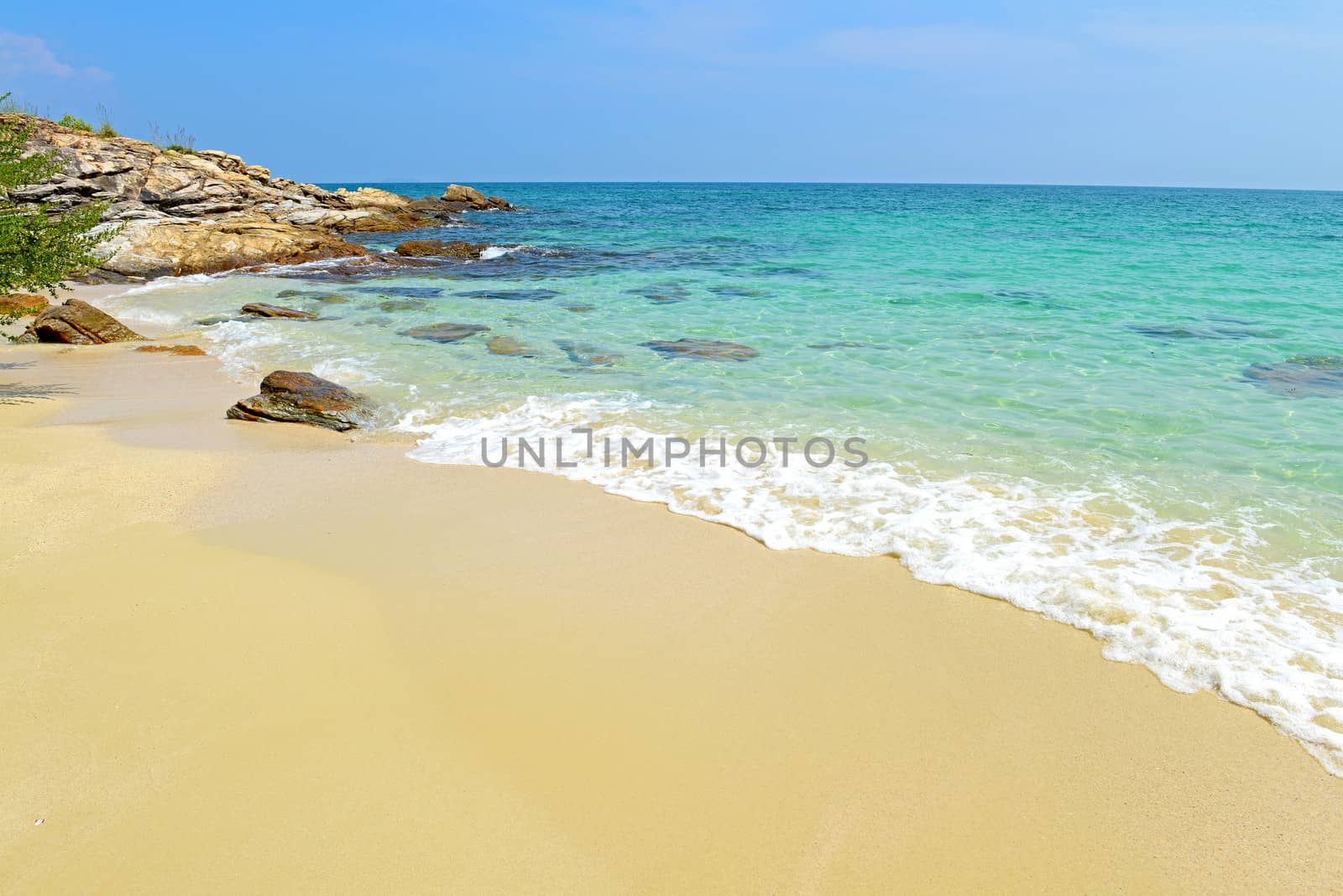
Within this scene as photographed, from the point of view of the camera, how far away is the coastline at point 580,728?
8.96 feet

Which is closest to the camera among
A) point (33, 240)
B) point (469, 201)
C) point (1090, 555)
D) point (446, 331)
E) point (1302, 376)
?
point (1090, 555)

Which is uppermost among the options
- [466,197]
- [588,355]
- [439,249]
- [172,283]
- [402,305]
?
[466,197]

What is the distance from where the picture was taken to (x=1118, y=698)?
143 inches

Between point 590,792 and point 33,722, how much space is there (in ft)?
8.20

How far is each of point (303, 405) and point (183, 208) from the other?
23.9m

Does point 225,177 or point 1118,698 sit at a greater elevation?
point 225,177

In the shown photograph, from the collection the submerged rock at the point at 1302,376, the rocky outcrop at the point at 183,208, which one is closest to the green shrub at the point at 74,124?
the rocky outcrop at the point at 183,208

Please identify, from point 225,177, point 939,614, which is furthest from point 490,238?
point 939,614

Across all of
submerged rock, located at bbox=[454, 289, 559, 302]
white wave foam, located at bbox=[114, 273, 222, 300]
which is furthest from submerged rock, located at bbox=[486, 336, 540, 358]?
white wave foam, located at bbox=[114, 273, 222, 300]

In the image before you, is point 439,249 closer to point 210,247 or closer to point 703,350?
point 210,247

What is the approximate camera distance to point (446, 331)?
12711mm

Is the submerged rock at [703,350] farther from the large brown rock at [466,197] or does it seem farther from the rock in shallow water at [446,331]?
the large brown rock at [466,197]

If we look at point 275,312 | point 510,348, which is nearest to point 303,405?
point 510,348

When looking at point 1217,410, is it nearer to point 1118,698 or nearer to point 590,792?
point 1118,698
